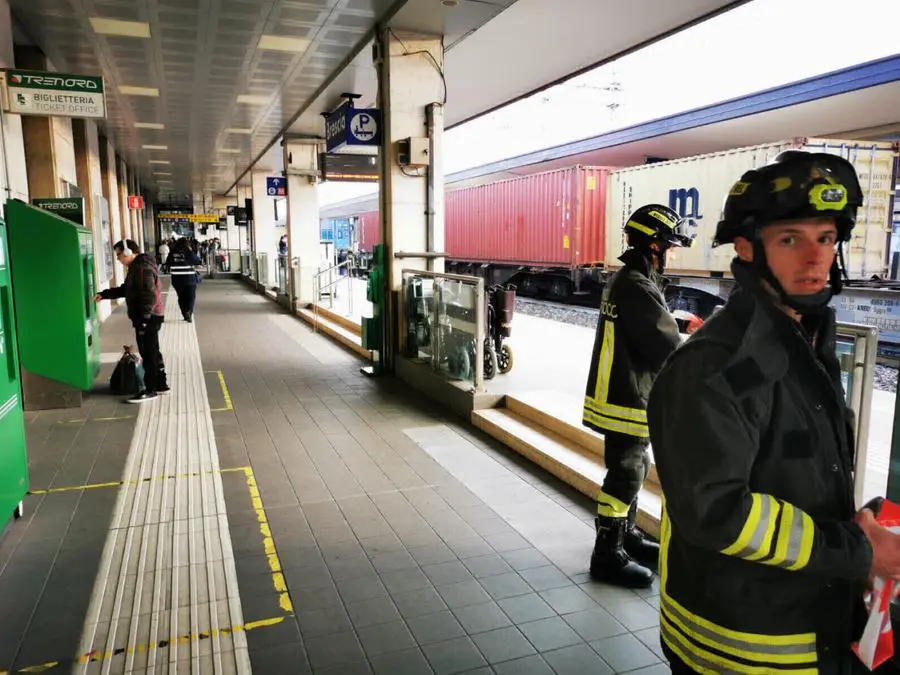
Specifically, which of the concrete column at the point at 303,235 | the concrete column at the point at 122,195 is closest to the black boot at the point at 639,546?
the concrete column at the point at 303,235

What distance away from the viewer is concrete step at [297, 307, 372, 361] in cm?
1007

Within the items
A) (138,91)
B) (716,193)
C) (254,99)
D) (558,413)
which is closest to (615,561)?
(558,413)

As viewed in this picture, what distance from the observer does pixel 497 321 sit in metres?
7.19

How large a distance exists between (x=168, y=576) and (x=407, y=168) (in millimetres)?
5731

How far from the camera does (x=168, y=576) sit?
3330mm

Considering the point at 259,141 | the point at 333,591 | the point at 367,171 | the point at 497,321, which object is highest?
the point at 259,141

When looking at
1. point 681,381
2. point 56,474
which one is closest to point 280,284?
point 56,474

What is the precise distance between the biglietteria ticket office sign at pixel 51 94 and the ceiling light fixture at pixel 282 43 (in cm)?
205

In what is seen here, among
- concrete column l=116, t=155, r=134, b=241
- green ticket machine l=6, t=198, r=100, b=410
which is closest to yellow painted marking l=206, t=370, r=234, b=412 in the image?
green ticket machine l=6, t=198, r=100, b=410

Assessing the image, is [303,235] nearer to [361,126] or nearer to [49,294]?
[361,126]

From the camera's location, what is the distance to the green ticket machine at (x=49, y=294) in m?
6.04

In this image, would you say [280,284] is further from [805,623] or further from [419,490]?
[805,623]

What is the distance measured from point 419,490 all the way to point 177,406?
3.42 metres

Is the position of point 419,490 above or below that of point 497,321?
below
